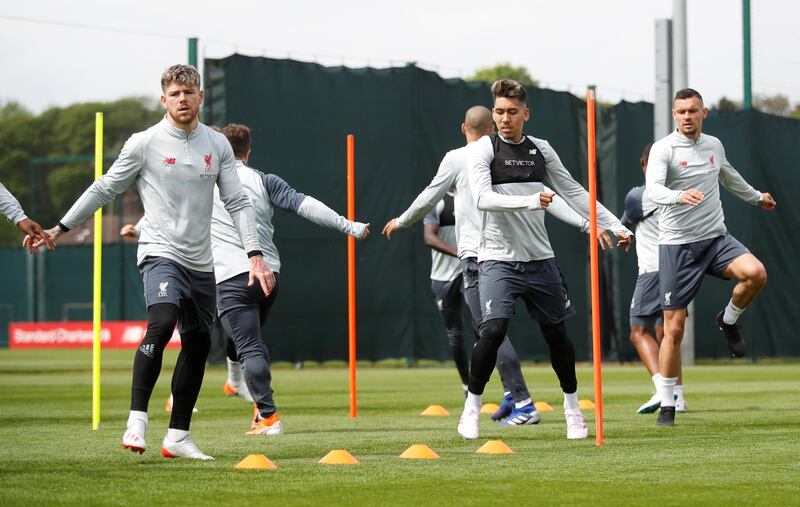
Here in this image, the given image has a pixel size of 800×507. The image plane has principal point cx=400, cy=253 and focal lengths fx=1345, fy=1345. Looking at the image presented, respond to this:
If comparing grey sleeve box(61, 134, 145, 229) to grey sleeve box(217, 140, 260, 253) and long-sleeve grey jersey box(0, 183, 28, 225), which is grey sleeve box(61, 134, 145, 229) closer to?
long-sleeve grey jersey box(0, 183, 28, 225)

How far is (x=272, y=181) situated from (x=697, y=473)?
12.6ft

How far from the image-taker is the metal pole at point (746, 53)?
2105 cm

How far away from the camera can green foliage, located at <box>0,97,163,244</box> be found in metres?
49.2

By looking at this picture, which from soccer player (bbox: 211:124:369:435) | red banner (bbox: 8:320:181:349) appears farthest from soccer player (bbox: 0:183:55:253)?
red banner (bbox: 8:320:181:349)

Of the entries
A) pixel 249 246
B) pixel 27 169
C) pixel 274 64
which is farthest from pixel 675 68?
pixel 27 169

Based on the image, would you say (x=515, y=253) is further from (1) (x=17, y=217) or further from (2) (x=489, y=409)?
(2) (x=489, y=409)

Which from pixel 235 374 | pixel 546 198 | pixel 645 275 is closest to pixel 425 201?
pixel 546 198

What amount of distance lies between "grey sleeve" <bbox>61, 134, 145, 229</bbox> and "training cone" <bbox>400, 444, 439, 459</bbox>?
1.96 m

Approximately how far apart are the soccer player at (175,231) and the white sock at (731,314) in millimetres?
4056

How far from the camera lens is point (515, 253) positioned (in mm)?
7844

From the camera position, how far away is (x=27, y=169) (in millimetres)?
60906

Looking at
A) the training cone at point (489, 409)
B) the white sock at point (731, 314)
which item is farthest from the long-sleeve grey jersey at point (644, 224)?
the training cone at point (489, 409)

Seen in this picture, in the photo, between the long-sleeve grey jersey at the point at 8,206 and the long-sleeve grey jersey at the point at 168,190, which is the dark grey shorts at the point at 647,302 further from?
the long-sleeve grey jersey at the point at 8,206

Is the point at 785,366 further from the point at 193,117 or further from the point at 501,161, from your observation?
the point at 193,117
